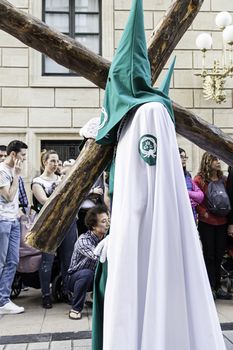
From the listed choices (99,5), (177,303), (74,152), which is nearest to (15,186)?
(177,303)

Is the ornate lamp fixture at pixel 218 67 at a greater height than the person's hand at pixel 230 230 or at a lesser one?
greater

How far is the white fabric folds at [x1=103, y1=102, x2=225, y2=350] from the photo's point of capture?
226 centimetres

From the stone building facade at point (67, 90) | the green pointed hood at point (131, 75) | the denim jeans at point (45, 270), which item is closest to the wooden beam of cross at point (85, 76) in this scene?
the green pointed hood at point (131, 75)

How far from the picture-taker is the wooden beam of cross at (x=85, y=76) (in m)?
2.80

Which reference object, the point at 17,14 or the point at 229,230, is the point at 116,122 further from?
the point at 229,230

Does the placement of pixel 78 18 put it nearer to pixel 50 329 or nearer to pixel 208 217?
pixel 208 217

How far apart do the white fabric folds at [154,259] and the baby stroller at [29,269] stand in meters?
3.44

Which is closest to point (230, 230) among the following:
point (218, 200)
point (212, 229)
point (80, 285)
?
point (212, 229)

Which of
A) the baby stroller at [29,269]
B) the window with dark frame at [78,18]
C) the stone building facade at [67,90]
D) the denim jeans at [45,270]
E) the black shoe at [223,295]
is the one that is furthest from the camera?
the window with dark frame at [78,18]

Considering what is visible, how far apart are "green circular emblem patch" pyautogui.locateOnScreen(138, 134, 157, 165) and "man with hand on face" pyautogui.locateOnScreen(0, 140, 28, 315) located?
3.32 m

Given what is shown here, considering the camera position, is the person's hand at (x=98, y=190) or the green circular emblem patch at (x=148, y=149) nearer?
the green circular emblem patch at (x=148, y=149)

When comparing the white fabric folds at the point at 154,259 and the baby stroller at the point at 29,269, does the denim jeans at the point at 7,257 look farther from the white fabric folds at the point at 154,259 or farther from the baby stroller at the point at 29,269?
the white fabric folds at the point at 154,259

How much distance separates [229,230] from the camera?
19.5ft

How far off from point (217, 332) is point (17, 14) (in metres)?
2.28
